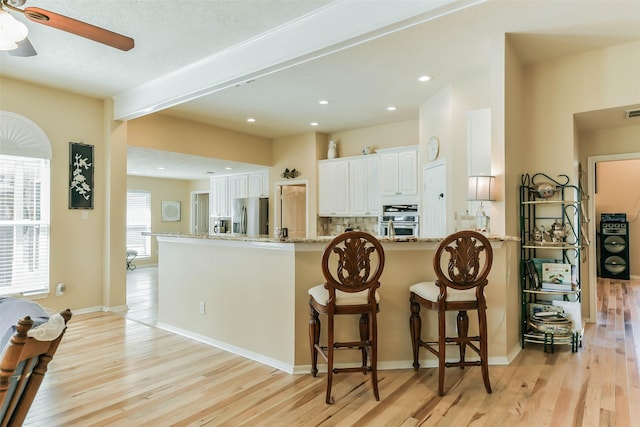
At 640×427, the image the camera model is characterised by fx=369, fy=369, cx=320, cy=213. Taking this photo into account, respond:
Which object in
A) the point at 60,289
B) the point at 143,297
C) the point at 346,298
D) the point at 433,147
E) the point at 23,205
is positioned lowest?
the point at 143,297

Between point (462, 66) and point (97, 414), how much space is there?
4210mm

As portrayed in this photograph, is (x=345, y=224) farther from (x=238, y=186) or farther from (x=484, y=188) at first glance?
(x=484, y=188)

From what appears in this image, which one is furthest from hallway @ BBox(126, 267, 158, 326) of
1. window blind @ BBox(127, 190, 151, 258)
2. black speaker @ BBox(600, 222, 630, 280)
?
black speaker @ BBox(600, 222, 630, 280)

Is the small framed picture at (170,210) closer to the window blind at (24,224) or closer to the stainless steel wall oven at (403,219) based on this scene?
the window blind at (24,224)

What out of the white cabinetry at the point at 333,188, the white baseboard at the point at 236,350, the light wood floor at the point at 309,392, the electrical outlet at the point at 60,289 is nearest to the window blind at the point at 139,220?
the electrical outlet at the point at 60,289

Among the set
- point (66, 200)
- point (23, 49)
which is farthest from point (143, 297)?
point (23, 49)

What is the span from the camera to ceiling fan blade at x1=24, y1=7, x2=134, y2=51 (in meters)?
2.14

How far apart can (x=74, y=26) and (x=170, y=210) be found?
8.38m

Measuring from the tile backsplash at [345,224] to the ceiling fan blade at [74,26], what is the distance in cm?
476

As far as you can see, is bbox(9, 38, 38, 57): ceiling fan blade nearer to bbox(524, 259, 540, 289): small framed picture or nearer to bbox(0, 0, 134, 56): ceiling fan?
bbox(0, 0, 134, 56): ceiling fan

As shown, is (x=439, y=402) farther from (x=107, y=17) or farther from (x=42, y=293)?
(x=42, y=293)

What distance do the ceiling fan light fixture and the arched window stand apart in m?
2.47

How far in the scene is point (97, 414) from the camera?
227 centimetres

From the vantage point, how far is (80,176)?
4.68 metres
